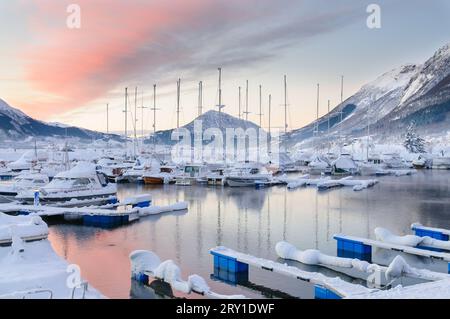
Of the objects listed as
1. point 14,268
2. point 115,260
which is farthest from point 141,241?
point 14,268

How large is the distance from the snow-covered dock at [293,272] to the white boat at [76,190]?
12873 millimetres

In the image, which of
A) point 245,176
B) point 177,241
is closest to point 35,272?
point 177,241

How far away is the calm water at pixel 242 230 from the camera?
11.0 metres

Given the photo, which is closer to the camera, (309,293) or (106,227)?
(309,293)

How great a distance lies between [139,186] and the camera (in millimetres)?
36969

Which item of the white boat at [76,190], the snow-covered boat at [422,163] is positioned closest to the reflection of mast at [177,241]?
the white boat at [76,190]

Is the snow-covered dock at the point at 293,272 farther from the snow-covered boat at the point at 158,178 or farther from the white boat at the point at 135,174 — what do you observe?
the white boat at the point at 135,174

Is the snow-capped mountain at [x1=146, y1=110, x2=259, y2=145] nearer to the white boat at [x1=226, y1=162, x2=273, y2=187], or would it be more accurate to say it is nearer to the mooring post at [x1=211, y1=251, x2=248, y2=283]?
the white boat at [x1=226, y1=162, x2=273, y2=187]

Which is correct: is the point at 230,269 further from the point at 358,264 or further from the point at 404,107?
the point at 404,107

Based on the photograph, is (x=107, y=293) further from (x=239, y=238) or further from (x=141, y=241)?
(x=239, y=238)

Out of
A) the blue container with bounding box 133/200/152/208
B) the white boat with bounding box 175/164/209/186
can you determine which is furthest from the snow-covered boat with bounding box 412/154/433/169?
the blue container with bounding box 133/200/152/208

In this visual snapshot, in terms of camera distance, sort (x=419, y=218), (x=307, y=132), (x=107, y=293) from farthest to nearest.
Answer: (x=307, y=132) → (x=419, y=218) → (x=107, y=293)

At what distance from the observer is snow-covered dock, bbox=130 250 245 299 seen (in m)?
9.32
